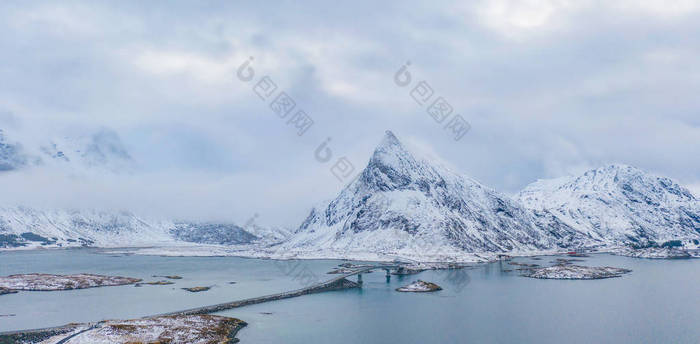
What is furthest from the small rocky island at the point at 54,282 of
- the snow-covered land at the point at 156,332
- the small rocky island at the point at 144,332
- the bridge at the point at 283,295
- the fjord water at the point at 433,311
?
the snow-covered land at the point at 156,332

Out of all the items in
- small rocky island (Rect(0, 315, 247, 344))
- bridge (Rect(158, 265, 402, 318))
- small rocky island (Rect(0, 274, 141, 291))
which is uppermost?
small rocky island (Rect(0, 274, 141, 291))

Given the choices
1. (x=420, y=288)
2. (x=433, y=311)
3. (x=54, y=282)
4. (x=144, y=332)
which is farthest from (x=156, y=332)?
(x=54, y=282)

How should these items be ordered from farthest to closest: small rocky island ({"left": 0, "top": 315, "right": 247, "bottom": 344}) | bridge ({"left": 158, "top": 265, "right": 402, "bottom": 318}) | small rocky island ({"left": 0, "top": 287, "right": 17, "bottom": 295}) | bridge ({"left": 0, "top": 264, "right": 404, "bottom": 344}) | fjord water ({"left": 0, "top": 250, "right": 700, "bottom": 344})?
small rocky island ({"left": 0, "top": 287, "right": 17, "bottom": 295}) < bridge ({"left": 158, "top": 265, "right": 402, "bottom": 318}) < fjord water ({"left": 0, "top": 250, "right": 700, "bottom": 344}) < bridge ({"left": 0, "top": 264, "right": 404, "bottom": 344}) < small rocky island ({"left": 0, "top": 315, "right": 247, "bottom": 344})

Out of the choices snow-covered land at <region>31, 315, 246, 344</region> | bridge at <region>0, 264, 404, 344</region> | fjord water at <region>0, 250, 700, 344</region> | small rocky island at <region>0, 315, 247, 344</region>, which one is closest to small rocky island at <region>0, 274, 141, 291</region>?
fjord water at <region>0, 250, 700, 344</region>

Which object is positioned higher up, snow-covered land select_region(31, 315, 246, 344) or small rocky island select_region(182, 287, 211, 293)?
small rocky island select_region(182, 287, 211, 293)

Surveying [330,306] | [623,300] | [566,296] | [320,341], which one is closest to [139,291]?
[330,306]

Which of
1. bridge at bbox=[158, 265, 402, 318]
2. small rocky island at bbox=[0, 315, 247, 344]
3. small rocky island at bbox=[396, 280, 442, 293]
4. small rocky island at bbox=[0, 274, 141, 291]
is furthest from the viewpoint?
small rocky island at bbox=[396, 280, 442, 293]

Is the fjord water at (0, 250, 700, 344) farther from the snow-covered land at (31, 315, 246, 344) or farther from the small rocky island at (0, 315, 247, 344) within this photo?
the small rocky island at (0, 315, 247, 344)
